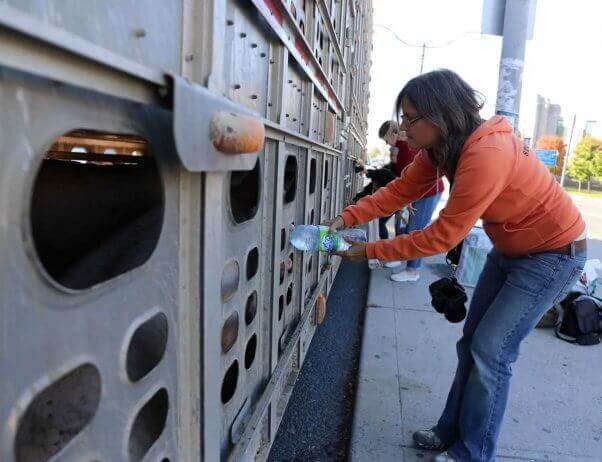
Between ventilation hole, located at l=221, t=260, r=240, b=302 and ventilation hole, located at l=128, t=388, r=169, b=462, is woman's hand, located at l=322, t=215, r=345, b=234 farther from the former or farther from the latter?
ventilation hole, located at l=128, t=388, r=169, b=462

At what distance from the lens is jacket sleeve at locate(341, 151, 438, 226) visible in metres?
2.45

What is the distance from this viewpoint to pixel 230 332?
1593mm

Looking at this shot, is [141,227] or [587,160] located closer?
[141,227]

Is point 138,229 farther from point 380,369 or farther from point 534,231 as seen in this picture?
point 380,369

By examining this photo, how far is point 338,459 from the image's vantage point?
8.30ft

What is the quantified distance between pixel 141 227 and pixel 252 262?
626mm

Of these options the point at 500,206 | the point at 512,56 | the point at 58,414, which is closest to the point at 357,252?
the point at 500,206

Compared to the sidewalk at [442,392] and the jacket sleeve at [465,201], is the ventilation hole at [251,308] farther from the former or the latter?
the sidewalk at [442,392]

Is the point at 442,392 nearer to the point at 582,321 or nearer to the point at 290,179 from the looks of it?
the point at 582,321

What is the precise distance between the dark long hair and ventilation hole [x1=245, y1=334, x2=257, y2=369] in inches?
45.3

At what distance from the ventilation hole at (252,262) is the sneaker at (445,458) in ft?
Answer: 4.59

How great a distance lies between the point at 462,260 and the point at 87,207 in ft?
14.6

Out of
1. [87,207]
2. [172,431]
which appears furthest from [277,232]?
[172,431]

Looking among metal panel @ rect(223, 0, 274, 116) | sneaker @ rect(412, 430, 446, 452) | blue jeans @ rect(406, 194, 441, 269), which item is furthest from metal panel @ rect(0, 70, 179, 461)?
blue jeans @ rect(406, 194, 441, 269)
